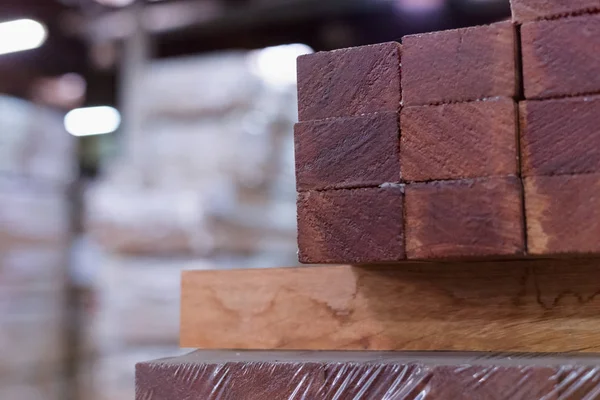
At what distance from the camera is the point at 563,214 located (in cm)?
89

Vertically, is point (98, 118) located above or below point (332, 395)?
above

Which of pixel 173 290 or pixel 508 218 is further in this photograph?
pixel 173 290

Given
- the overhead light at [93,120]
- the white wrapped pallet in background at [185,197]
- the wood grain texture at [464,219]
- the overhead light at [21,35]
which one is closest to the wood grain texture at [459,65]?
the wood grain texture at [464,219]

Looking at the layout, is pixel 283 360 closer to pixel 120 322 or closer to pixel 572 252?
pixel 572 252

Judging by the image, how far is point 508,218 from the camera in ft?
2.97

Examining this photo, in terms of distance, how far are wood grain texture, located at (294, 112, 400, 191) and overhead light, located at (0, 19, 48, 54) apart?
376 centimetres

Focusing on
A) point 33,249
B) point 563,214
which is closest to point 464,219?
point 563,214

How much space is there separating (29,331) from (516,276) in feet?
9.81

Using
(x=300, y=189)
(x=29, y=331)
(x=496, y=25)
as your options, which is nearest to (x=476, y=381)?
(x=300, y=189)

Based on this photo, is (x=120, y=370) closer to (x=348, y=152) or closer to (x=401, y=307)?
(x=401, y=307)

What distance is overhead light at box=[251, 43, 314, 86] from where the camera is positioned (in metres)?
3.10

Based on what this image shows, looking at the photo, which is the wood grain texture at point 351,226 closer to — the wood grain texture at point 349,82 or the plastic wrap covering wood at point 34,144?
the wood grain texture at point 349,82

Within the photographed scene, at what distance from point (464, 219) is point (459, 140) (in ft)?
0.35

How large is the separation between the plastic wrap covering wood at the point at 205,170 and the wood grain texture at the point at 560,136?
2073 millimetres
